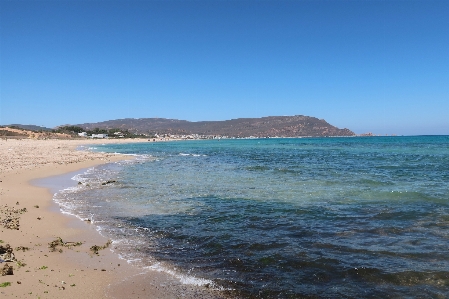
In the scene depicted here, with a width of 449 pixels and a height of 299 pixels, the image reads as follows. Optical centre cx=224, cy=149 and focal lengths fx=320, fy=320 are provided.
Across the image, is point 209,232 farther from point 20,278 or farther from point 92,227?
point 20,278

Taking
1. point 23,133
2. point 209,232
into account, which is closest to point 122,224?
point 209,232

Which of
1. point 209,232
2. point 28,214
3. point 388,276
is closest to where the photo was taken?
point 388,276

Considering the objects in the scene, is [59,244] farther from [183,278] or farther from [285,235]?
[285,235]

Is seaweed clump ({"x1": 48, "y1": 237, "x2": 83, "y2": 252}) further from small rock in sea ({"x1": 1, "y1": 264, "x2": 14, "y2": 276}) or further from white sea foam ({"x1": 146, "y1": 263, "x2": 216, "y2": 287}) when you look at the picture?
white sea foam ({"x1": 146, "y1": 263, "x2": 216, "y2": 287})

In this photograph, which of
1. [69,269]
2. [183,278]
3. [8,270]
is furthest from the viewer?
[69,269]

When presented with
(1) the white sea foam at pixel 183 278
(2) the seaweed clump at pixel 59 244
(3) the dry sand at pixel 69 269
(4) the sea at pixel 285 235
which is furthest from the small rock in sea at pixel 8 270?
(1) the white sea foam at pixel 183 278

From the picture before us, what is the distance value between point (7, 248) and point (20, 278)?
5.44 feet

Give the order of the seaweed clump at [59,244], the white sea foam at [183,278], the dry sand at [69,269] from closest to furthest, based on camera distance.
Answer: the dry sand at [69,269] → the white sea foam at [183,278] → the seaweed clump at [59,244]

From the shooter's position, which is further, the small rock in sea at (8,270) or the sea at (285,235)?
the sea at (285,235)

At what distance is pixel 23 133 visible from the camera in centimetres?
9600

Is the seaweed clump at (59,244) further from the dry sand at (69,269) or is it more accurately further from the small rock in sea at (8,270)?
the small rock in sea at (8,270)

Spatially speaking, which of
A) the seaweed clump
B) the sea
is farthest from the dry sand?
the sea

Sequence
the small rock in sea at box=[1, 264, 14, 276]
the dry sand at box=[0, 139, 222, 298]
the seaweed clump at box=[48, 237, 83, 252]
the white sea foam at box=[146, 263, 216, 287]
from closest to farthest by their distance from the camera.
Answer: the dry sand at box=[0, 139, 222, 298] < the small rock in sea at box=[1, 264, 14, 276] < the white sea foam at box=[146, 263, 216, 287] < the seaweed clump at box=[48, 237, 83, 252]

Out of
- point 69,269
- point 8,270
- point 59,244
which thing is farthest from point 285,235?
point 8,270
